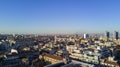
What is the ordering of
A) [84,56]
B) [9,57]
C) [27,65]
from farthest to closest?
[84,56] → [9,57] → [27,65]

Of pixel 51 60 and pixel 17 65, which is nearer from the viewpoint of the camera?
pixel 17 65

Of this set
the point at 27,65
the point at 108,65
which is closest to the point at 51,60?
the point at 27,65

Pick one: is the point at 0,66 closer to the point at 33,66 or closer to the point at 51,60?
the point at 33,66

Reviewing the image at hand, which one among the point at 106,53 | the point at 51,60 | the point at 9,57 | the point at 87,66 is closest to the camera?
the point at 87,66

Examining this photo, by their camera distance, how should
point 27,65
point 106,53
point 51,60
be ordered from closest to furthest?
1. point 27,65
2. point 51,60
3. point 106,53

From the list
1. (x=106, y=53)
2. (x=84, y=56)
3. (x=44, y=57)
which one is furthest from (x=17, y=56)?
(x=106, y=53)

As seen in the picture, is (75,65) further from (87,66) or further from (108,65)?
(108,65)

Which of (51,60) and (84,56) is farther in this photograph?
(84,56)

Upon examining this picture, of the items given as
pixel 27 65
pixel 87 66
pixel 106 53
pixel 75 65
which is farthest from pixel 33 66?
pixel 106 53

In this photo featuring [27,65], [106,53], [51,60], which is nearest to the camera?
[27,65]
